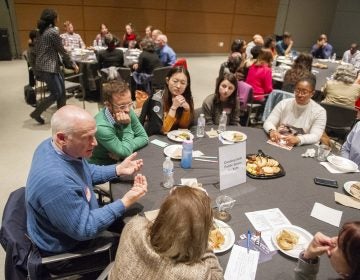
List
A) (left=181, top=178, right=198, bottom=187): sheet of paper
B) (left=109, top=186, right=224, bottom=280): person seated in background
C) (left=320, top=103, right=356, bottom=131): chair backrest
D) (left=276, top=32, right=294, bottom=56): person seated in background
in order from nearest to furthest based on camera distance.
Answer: (left=109, top=186, right=224, bottom=280): person seated in background, (left=181, top=178, right=198, bottom=187): sheet of paper, (left=320, top=103, right=356, bottom=131): chair backrest, (left=276, top=32, right=294, bottom=56): person seated in background

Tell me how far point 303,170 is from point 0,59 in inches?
348

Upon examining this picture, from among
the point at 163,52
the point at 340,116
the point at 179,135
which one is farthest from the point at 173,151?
the point at 163,52

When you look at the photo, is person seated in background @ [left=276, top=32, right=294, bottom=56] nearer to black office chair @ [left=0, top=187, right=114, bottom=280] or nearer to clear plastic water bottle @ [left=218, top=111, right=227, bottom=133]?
clear plastic water bottle @ [left=218, top=111, right=227, bottom=133]

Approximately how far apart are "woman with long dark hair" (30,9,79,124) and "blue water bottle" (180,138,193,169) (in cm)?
340

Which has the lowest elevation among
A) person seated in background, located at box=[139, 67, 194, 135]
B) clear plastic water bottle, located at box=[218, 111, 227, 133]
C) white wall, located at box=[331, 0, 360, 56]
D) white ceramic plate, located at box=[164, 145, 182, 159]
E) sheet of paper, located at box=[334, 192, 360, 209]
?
sheet of paper, located at box=[334, 192, 360, 209]

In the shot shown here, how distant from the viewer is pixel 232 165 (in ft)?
6.31

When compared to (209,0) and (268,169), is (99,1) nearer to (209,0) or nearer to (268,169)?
(209,0)

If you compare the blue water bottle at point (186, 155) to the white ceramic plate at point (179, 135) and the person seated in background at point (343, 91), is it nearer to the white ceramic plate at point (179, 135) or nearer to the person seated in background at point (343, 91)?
the white ceramic plate at point (179, 135)

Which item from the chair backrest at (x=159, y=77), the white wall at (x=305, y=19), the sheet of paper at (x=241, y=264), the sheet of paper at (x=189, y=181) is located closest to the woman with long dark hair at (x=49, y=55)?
the chair backrest at (x=159, y=77)

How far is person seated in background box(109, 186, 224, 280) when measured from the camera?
107 centimetres

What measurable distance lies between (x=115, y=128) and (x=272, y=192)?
1.25 m

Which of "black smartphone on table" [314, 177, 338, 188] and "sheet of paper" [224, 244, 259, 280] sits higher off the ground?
"black smartphone on table" [314, 177, 338, 188]

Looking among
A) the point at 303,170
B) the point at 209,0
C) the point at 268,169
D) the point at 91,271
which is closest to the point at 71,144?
the point at 91,271

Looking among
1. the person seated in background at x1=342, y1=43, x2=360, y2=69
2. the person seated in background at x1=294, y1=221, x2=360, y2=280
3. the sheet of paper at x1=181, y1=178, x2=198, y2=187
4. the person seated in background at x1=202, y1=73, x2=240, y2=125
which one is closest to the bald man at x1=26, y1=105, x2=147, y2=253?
the sheet of paper at x1=181, y1=178, x2=198, y2=187
